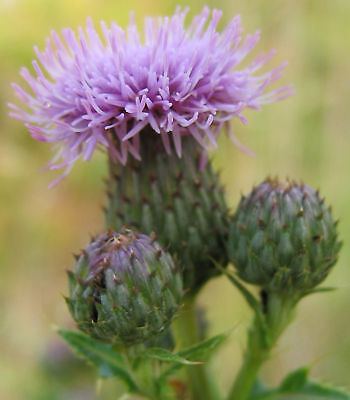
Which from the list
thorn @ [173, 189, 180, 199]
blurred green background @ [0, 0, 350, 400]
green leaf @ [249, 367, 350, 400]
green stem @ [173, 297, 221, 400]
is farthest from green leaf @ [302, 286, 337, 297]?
blurred green background @ [0, 0, 350, 400]

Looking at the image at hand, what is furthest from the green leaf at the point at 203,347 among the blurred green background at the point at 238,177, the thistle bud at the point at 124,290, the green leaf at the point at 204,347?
the blurred green background at the point at 238,177

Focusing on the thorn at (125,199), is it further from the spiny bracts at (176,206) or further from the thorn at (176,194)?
the thorn at (176,194)

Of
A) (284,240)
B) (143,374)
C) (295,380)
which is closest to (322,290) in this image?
(284,240)

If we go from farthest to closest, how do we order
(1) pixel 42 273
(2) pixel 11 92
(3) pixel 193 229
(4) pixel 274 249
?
(1) pixel 42 273 < (2) pixel 11 92 < (3) pixel 193 229 < (4) pixel 274 249

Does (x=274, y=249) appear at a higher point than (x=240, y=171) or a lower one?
lower

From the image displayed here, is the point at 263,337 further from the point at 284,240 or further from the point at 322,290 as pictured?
the point at 284,240

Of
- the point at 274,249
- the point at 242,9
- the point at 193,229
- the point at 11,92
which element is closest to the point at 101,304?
the point at 193,229

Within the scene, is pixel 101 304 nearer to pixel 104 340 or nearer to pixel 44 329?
pixel 104 340

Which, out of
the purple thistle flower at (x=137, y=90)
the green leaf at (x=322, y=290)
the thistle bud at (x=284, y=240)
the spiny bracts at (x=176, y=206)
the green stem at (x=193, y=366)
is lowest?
the green stem at (x=193, y=366)

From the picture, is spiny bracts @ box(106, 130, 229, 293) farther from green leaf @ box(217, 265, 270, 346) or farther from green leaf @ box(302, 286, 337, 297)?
green leaf @ box(302, 286, 337, 297)
